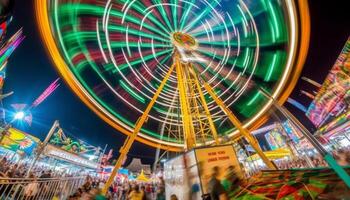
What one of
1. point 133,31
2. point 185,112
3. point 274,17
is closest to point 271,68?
point 274,17

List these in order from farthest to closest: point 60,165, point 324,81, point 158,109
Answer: point 324,81, point 60,165, point 158,109

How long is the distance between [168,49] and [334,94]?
26.1 m

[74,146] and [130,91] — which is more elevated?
[74,146]

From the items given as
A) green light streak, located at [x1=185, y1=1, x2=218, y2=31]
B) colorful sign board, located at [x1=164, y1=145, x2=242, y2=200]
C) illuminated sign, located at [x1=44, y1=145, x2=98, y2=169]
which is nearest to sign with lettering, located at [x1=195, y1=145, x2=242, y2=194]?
colorful sign board, located at [x1=164, y1=145, x2=242, y2=200]

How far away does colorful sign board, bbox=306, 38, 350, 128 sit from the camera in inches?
858

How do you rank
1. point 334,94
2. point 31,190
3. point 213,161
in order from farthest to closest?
point 334,94
point 213,161
point 31,190

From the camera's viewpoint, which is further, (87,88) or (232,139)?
(232,139)

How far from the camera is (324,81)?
2672 cm

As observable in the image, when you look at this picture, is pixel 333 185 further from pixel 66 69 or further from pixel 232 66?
pixel 66 69

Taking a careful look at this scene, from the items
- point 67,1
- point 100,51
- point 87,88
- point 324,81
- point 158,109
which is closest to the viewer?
point 67,1

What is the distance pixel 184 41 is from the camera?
42.7 ft

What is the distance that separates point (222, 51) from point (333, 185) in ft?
35.1

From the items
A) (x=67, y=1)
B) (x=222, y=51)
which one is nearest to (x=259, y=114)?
(x=222, y=51)

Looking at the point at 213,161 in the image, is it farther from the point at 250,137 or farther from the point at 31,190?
the point at 31,190
